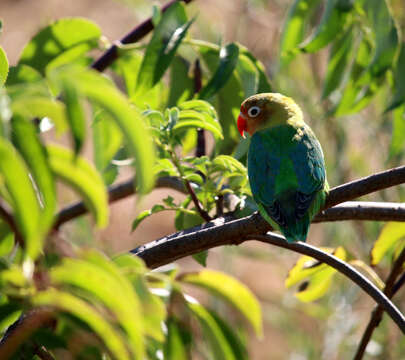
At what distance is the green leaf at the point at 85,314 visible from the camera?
70 centimetres

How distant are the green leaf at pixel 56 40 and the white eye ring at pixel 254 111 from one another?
60 centimetres

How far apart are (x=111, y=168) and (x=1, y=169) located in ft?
3.31

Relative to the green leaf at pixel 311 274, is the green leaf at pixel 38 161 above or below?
above

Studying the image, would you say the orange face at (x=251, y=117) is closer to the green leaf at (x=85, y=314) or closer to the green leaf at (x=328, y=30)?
the green leaf at (x=328, y=30)

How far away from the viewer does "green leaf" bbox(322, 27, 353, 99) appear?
183 cm

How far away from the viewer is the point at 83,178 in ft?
2.31

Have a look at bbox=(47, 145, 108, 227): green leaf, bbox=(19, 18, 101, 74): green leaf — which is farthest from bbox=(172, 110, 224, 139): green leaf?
bbox=(19, 18, 101, 74): green leaf

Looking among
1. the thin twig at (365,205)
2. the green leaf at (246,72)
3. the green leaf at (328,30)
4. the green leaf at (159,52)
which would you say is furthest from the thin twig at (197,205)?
the green leaf at (328,30)

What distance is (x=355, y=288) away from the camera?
3.29 meters

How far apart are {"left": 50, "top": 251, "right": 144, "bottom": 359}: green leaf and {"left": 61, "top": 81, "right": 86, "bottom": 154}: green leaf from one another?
13 centimetres

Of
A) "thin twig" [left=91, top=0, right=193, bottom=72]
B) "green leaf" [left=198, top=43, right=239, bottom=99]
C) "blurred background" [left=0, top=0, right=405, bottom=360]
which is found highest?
"thin twig" [left=91, top=0, right=193, bottom=72]

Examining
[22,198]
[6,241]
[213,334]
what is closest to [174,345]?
[213,334]

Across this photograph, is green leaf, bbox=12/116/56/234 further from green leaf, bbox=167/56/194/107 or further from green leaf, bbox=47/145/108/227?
green leaf, bbox=167/56/194/107

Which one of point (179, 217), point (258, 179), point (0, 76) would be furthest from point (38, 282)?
point (258, 179)
